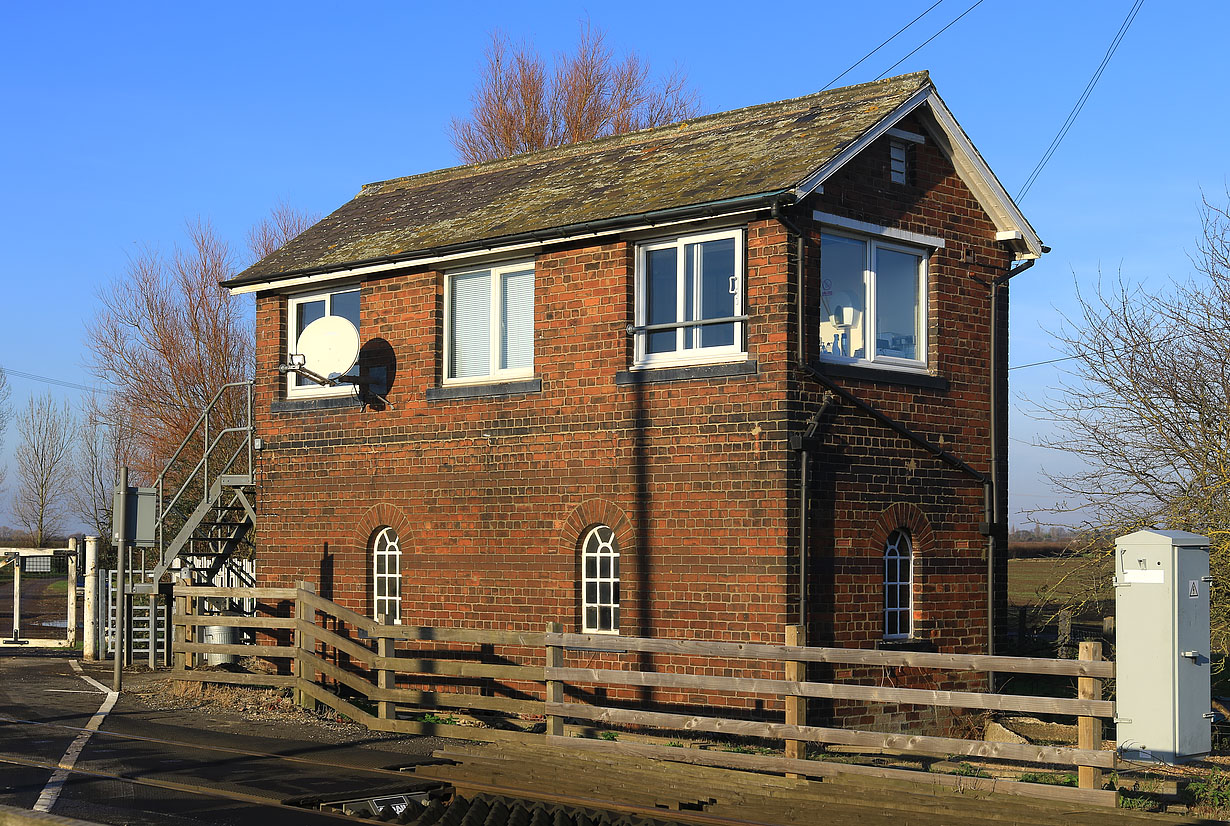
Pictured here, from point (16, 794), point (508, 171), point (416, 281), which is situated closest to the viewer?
point (16, 794)

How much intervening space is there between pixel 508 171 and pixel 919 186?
6256 mm

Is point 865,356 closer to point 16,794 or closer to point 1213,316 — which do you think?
point 1213,316

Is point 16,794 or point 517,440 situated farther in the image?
point 517,440

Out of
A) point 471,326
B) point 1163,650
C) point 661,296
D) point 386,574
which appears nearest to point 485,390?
point 471,326

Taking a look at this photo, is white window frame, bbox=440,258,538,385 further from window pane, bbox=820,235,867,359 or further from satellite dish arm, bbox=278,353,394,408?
window pane, bbox=820,235,867,359

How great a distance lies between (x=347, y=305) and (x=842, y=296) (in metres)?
7.13

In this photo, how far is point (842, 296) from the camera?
14.8m

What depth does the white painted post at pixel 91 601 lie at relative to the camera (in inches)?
891

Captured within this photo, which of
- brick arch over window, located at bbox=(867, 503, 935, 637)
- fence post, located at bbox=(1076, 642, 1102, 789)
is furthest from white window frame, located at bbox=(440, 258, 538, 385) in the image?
fence post, located at bbox=(1076, 642, 1102, 789)

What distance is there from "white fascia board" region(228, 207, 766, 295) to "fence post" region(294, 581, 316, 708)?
14.2 feet

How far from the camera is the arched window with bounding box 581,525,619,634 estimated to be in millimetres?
15180

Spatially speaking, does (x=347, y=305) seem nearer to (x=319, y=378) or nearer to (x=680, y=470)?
(x=319, y=378)

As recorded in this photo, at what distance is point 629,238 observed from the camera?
15.1 m

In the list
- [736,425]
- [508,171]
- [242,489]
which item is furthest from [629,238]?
[242,489]
